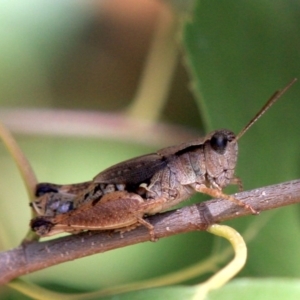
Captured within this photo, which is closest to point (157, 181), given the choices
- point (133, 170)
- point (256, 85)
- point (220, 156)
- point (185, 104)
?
point (133, 170)

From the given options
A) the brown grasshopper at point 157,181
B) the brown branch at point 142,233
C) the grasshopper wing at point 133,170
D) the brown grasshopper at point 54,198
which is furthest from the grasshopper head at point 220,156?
the brown grasshopper at point 54,198

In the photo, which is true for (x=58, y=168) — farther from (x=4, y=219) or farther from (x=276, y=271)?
(x=276, y=271)

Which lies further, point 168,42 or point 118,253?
point 168,42

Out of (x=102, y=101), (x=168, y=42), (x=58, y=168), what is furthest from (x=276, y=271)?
(x=102, y=101)

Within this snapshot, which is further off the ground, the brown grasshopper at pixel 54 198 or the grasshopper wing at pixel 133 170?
the grasshopper wing at pixel 133 170

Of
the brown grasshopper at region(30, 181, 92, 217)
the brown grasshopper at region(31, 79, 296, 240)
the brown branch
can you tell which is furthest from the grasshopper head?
the brown grasshopper at region(30, 181, 92, 217)

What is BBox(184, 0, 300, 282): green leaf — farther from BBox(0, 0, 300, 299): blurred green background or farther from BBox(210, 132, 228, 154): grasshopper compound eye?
BBox(210, 132, 228, 154): grasshopper compound eye

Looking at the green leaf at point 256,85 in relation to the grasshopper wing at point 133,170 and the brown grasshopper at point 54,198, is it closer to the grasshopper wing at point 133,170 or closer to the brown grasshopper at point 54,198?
the grasshopper wing at point 133,170
